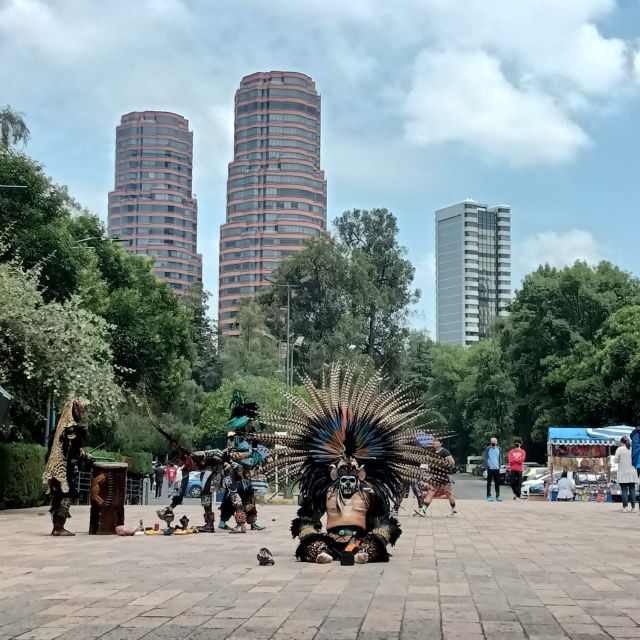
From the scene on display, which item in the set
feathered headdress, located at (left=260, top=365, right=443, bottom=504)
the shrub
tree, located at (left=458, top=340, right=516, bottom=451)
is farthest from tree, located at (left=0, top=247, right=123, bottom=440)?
tree, located at (left=458, top=340, right=516, bottom=451)

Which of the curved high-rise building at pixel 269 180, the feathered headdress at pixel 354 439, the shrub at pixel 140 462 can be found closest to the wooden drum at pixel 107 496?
the feathered headdress at pixel 354 439

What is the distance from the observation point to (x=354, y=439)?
11.0 meters

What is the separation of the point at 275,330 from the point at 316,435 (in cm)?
5235

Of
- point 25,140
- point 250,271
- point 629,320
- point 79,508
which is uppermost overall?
point 250,271

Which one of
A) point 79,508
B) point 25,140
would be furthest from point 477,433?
point 79,508

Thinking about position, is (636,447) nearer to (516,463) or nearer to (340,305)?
(516,463)

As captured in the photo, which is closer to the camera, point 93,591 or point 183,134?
point 93,591

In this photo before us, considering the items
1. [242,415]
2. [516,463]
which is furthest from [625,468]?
[242,415]

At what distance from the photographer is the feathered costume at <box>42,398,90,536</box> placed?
46.8ft

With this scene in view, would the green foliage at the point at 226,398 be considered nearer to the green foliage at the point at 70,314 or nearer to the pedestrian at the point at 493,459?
the green foliage at the point at 70,314

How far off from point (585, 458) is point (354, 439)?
85.6 ft

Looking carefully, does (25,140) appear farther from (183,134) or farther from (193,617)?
(183,134)

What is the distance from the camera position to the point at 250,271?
15488 cm

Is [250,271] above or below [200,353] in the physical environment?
above
